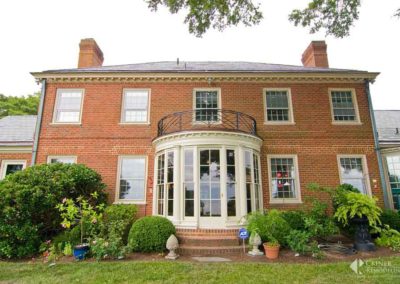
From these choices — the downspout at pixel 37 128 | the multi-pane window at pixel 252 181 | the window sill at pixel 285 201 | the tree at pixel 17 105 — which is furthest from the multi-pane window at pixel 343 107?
the tree at pixel 17 105

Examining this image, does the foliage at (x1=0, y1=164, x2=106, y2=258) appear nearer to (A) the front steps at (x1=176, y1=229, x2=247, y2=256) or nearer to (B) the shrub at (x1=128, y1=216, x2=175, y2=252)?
(B) the shrub at (x1=128, y1=216, x2=175, y2=252)

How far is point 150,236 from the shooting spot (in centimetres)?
759

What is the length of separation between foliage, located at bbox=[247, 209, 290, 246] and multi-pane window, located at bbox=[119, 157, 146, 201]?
511cm

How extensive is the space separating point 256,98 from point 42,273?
34.3 feet

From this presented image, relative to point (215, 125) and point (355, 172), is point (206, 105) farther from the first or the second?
point (355, 172)

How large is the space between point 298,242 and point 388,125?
10.8 m

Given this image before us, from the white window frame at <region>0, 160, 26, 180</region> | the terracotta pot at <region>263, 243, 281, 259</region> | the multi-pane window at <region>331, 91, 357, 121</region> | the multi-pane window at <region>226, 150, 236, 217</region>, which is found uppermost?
the multi-pane window at <region>331, 91, 357, 121</region>

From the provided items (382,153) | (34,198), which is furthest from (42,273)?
(382,153)

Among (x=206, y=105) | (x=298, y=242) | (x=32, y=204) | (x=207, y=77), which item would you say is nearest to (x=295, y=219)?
(x=298, y=242)

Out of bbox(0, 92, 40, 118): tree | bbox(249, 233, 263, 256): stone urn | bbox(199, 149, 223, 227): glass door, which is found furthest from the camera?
bbox(0, 92, 40, 118): tree

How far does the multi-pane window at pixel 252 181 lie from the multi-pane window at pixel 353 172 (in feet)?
14.0

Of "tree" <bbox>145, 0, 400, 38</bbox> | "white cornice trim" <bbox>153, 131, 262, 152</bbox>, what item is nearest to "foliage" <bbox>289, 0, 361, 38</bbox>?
"tree" <bbox>145, 0, 400, 38</bbox>

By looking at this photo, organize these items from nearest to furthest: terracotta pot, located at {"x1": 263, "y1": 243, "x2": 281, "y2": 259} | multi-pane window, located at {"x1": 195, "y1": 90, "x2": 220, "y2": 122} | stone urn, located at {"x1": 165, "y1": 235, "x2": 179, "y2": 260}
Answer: terracotta pot, located at {"x1": 263, "y1": 243, "x2": 281, "y2": 259} → stone urn, located at {"x1": 165, "y1": 235, "x2": 179, "y2": 260} → multi-pane window, located at {"x1": 195, "y1": 90, "x2": 220, "y2": 122}

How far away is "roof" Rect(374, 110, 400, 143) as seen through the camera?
1205 centimetres
